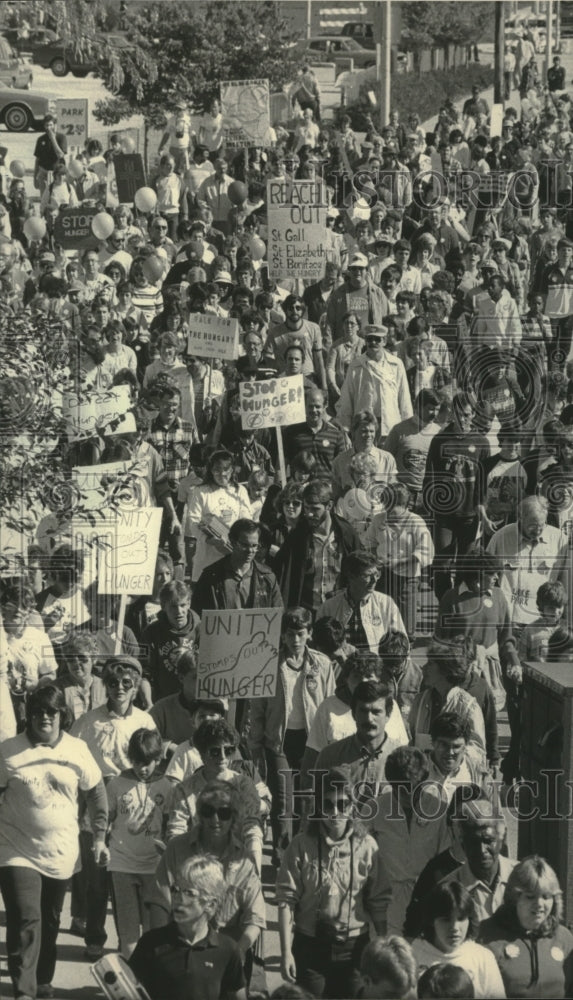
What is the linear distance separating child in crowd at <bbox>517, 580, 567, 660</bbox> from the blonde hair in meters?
3.17

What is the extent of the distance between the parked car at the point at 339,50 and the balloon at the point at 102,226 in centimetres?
2745

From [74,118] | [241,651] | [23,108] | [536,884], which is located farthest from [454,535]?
[23,108]

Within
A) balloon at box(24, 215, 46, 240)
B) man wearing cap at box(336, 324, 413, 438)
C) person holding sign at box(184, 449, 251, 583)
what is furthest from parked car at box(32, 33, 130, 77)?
person holding sign at box(184, 449, 251, 583)

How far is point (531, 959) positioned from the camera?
7555mm

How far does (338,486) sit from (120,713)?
441 centimetres

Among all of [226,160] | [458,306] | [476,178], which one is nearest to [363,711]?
[458,306]

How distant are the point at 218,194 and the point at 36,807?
1590cm

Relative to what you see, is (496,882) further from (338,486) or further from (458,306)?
(458,306)

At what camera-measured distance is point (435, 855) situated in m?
8.50

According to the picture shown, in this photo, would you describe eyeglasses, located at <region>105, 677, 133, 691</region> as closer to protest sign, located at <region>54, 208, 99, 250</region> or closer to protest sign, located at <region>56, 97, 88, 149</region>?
protest sign, located at <region>54, 208, 99, 250</region>

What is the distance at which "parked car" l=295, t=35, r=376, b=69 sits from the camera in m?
47.9

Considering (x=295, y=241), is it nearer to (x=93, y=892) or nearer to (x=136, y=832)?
(x=93, y=892)

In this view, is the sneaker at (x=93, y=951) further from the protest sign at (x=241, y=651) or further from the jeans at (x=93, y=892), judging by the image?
the protest sign at (x=241, y=651)

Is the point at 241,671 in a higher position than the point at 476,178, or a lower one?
lower
